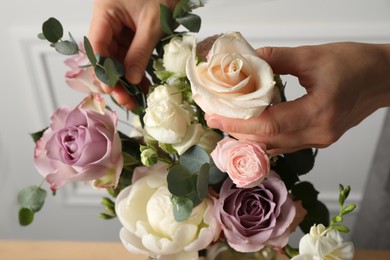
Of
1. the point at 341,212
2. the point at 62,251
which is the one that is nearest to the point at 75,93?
the point at 62,251

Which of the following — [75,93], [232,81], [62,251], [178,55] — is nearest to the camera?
[232,81]

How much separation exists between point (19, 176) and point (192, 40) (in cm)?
111

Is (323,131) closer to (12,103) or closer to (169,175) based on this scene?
(169,175)

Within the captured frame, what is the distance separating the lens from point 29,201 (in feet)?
2.00

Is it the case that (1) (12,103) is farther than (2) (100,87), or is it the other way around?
(1) (12,103)

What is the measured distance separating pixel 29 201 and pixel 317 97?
0.36 metres

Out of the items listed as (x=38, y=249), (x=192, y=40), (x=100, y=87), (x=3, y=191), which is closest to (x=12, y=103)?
(x=3, y=191)

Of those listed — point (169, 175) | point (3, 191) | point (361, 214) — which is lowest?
point (3, 191)

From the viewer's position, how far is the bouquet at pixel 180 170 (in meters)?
0.47

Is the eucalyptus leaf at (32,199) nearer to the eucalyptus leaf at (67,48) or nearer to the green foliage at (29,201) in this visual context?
the green foliage at (29,201)

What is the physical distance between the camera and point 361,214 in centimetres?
94

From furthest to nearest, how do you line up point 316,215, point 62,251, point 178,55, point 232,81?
point 62,251, point 316,215, point 178,55, point 232,81

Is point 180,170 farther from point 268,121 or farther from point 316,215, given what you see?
point 316,215

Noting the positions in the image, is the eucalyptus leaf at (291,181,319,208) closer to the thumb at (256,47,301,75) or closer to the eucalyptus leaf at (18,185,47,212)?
the thumb at (256,47,301,75)
